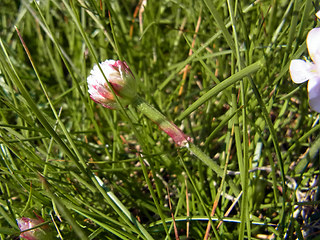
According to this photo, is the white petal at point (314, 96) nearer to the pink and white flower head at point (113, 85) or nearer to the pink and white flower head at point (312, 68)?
the pink and white flower head at point (312, 68)

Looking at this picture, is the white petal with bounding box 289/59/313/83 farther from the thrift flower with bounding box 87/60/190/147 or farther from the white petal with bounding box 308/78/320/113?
the thrift flower with bounding box 87/60/190/147

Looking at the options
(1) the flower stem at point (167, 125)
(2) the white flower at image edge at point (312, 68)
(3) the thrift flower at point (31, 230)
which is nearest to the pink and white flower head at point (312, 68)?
(2) the white flower at image edge at point (312, 68)

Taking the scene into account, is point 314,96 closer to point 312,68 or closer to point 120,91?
point 312,68

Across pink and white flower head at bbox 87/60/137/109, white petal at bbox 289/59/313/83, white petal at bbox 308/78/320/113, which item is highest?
pink and white flower head at bbox 87/60/137/109

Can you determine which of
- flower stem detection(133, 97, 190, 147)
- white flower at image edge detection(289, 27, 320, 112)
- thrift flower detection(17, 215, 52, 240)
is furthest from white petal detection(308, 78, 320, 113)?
thrift flower detection(17, 215, 52, 240)

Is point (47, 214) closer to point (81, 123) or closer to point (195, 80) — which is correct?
point (81, 123)

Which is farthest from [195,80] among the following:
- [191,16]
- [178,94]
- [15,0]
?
[15,0]

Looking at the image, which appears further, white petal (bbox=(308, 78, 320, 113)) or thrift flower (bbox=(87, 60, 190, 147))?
thrift flower (bbox=(87, 60, 190, 147))
